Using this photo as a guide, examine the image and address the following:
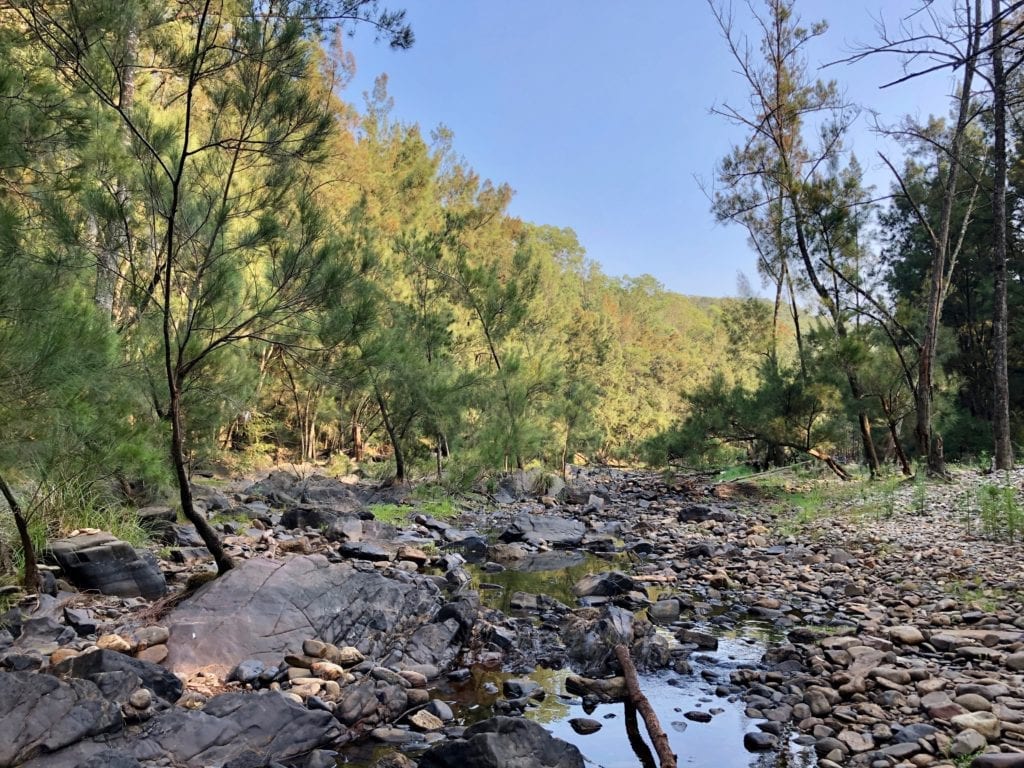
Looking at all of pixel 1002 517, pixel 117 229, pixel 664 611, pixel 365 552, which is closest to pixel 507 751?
pixel 664 611

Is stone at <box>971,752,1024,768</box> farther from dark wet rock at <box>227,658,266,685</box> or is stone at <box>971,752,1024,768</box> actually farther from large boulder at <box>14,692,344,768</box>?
dark wet rock at <box>227,658,266,685</box>

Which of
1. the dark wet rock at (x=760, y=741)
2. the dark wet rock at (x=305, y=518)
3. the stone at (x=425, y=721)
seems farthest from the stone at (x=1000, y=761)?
the dark wet rock at (x=305, y=518)

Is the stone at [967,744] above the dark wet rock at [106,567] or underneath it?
underneath

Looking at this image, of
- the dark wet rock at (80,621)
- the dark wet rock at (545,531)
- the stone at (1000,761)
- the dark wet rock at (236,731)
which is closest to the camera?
the stone at (1000,761)

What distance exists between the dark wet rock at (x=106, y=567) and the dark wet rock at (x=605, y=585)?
355 centimetres

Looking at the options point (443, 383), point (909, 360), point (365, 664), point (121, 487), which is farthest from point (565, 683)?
point (909, 360)

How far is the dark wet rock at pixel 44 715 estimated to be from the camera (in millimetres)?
2658

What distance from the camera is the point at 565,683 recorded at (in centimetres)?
419

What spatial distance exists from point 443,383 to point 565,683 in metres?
9.26

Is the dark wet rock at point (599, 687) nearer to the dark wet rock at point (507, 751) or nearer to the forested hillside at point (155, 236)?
the dark wet rock at point (507, 751)

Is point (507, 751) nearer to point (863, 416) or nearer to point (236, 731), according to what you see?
point (236, 731)

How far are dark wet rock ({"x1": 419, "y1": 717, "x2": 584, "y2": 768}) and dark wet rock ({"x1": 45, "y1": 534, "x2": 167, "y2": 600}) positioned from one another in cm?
326

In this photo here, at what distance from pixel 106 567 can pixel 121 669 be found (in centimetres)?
209

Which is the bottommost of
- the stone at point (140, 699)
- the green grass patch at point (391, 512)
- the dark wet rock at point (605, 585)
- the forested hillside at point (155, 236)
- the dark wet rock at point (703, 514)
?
the dark wet rock at point (703, 514)
